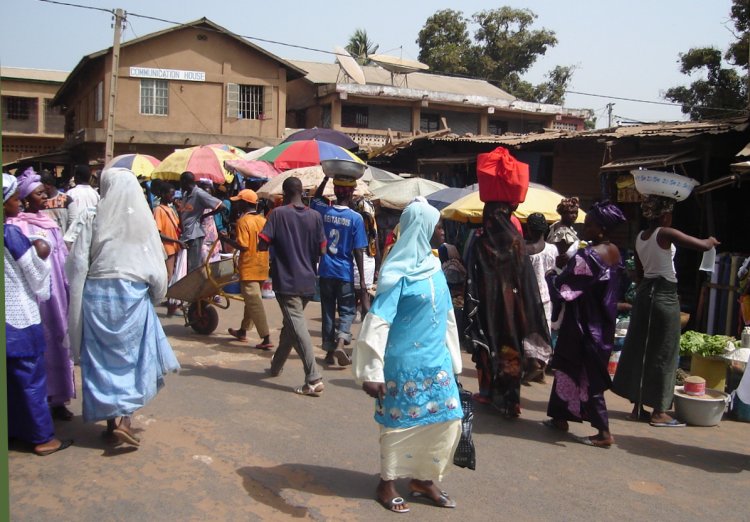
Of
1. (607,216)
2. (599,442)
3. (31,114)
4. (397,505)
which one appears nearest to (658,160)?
(607,216)

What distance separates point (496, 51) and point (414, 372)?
4051 centimetres

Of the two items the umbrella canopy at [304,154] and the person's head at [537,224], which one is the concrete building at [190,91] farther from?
the person's head at [537,224]

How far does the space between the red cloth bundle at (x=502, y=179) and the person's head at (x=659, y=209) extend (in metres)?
1.08

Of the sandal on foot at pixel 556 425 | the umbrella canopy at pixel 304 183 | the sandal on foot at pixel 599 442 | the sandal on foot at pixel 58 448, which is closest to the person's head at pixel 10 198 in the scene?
the sandal on foot at pixel 58 448

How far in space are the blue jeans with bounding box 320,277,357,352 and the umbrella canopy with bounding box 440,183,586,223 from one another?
2531mm

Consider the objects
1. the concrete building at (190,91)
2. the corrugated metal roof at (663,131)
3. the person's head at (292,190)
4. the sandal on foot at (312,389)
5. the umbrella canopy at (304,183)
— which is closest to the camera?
the sandal on foot at (312,389)

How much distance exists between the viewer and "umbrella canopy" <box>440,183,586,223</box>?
9.64 meters

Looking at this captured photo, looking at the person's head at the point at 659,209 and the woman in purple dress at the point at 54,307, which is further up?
the person's head at the point at 659,209

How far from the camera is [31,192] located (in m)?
4.94

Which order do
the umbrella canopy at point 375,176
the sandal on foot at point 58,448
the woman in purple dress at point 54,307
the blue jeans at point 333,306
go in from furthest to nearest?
the umbrella canopy at point 375,176 < the blue jeans at point 333,306 < the woman in purple dress at point 54,307 < the sandal on foot at point 58,448

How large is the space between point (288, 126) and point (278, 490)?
97.7 ft

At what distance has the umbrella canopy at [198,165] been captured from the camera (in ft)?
47.8

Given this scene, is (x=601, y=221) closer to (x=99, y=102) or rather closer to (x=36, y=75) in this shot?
(x=99, y=102)

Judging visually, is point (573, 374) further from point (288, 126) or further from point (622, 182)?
point (288, 126)
